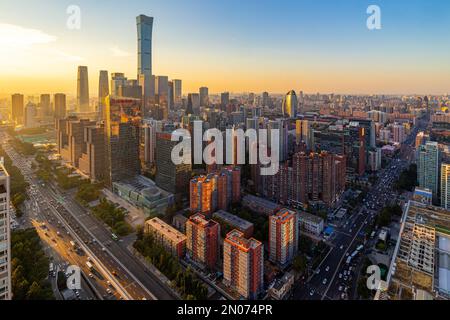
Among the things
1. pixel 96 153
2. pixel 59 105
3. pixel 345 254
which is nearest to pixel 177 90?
pixel 59 105

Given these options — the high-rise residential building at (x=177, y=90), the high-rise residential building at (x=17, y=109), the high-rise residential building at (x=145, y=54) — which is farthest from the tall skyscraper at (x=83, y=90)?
the high-rise residential building at (x=177, y=90)

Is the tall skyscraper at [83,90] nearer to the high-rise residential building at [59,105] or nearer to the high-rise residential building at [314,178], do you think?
the high-rise residential building at [59,105]

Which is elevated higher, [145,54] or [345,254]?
[145,54]

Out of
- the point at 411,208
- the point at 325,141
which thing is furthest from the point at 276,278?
the point at 325,141

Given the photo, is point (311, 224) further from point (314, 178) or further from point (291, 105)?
point (291, 105)

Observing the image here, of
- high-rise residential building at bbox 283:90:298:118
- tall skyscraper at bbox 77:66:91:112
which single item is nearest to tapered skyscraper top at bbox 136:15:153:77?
tall skyscraper at bbox 77:66:91:112

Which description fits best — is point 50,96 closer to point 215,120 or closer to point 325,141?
point 215,120
